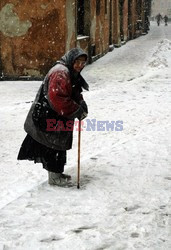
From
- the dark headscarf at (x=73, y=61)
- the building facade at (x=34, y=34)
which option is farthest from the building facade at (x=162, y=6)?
the dark headscarf at (x=73, y=61)

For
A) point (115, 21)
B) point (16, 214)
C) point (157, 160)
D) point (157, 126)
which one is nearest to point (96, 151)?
point (157, 160)

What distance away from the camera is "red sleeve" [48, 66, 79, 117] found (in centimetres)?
384

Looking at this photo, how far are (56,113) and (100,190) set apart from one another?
0.99m

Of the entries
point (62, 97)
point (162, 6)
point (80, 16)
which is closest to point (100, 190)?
point (62, 97)

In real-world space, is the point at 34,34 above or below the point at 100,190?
above

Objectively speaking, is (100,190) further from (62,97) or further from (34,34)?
(34,34)

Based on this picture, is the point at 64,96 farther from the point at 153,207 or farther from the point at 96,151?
the point at 96,151

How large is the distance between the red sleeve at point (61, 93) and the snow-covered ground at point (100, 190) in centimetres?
Answer: 96

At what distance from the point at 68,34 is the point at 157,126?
19.6 feet

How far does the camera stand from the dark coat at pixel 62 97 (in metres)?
3.85

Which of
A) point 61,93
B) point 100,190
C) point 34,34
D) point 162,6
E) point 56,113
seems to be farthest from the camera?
point 162,6

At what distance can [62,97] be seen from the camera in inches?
151

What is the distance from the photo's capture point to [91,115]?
7871 millimetres

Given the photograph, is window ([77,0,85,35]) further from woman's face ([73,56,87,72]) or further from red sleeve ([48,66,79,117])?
red sleeve ([48,66,79,117])
